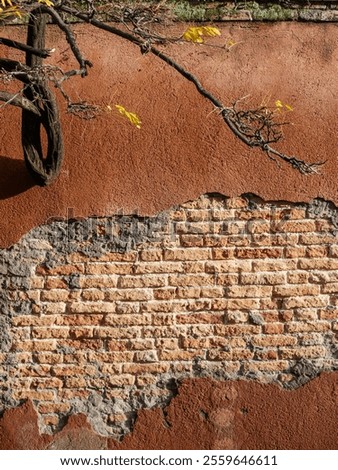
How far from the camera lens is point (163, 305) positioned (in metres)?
3.94

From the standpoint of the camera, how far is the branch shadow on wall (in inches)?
155

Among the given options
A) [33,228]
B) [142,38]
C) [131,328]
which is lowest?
[131,328]

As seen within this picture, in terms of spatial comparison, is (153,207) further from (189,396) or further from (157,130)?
(189,396)

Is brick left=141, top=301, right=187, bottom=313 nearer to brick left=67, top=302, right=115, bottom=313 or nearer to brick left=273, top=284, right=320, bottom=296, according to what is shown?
brick left=67, top=302, right=115, bottom=313

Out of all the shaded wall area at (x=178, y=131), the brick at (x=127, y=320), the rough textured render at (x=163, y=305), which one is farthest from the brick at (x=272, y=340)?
the shaded wall area at (x=178, y=131)

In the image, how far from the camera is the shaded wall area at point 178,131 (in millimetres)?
3939

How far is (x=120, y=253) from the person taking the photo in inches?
156

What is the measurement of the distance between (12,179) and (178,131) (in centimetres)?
109

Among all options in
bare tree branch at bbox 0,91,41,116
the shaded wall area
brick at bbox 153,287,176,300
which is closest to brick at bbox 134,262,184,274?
brick at bbox 153,287,176,300

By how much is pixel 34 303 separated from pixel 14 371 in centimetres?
44

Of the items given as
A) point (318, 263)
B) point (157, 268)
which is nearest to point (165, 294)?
point (157, 268)

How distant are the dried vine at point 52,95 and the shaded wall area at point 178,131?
0.15 m

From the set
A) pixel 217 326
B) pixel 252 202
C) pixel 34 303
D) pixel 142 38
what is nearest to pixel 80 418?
pixel 34 303

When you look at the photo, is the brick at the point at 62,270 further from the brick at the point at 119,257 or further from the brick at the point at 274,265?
the brick at the point at 274,265
